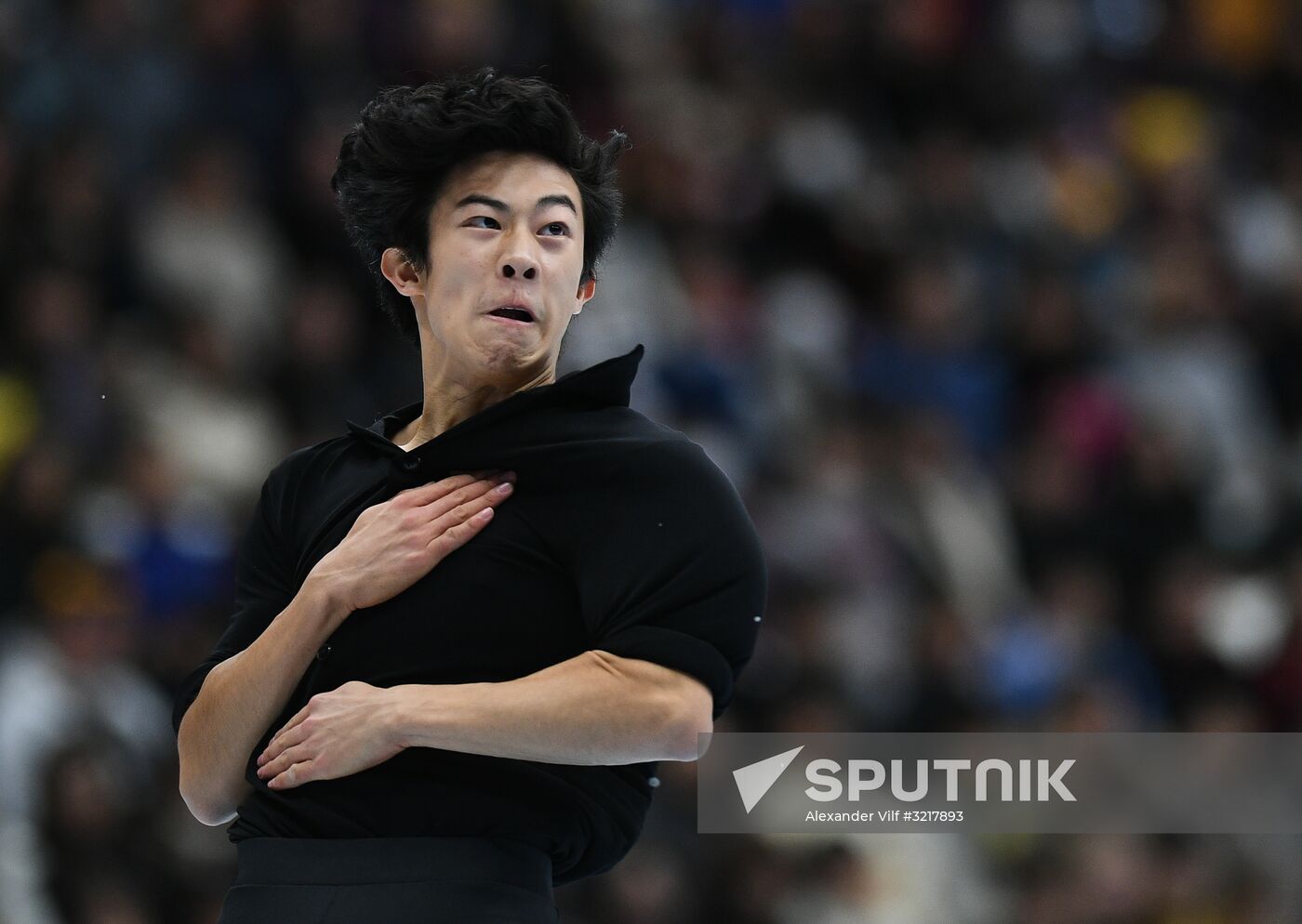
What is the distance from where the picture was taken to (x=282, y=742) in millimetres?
2586

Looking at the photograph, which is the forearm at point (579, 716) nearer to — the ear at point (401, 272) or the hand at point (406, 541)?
the hand at point (406, 541)

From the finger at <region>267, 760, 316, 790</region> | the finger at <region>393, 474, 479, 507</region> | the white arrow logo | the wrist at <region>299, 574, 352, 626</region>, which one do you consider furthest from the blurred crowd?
the finger at <region>267, 760, 316, 790</region>

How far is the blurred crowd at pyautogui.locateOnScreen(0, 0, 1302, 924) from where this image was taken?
6320 mm

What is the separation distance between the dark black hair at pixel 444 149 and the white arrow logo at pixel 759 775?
2.88m

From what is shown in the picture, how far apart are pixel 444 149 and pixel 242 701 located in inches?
31.5

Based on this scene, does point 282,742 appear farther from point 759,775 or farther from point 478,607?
point 759,775

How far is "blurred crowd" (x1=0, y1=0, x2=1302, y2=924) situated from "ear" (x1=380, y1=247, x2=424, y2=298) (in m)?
2.45

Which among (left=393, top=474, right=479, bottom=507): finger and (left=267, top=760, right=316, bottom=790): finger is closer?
(left=267, top=760, right=316, bottom=790): finger

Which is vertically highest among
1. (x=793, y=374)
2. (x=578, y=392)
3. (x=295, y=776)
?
(x=793, y=374)

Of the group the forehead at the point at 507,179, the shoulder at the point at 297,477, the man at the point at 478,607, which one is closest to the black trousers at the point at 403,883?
the man at the point at 478,607

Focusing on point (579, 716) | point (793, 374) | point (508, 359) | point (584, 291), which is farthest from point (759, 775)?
point (579, 716)

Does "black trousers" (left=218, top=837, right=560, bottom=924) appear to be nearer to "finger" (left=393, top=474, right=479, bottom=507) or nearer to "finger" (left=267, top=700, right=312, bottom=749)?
"finger" (left=267, top=700, right=312, bottom=749)

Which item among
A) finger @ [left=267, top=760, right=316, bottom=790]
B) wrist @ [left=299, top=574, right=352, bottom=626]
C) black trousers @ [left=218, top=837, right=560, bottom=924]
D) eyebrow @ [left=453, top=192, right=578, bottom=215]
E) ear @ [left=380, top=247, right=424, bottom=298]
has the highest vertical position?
eyebrow @ [left=453, top=192, right=578, bottom=215]

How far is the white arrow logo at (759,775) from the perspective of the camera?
224 inches
